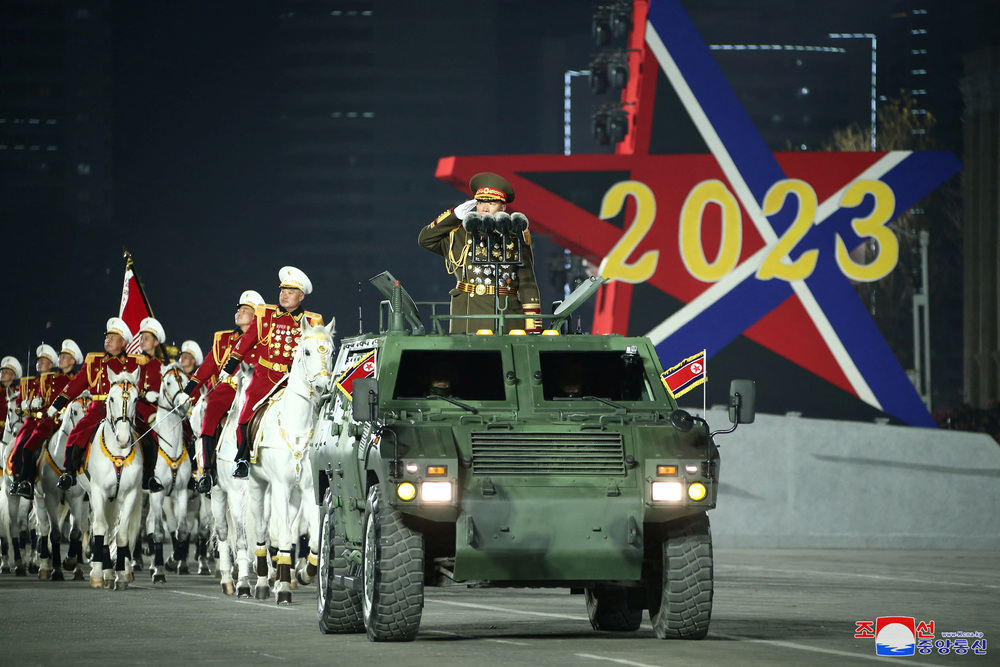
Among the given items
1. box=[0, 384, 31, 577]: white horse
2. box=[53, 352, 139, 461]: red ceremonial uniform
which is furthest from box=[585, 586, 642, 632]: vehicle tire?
box=[0, 384, 31, 577]: white horse

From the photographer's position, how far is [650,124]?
36812mm

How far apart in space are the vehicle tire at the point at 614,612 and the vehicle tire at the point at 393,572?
2.27 m

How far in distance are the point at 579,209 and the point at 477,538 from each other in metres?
23.4

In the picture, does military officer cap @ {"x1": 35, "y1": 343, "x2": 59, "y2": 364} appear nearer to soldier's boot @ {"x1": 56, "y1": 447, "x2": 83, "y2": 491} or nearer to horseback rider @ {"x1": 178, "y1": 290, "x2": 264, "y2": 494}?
soldier's boot @ {"x1": 56, "y1": 447, "x2": 83, "y2": 491}

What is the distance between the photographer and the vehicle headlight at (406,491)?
43.8 ft

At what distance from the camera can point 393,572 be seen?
13445 millimetres

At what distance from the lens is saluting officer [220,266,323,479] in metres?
20.5

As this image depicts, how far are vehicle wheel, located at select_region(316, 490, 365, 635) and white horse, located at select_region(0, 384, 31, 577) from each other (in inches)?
486

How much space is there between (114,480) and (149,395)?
2.09 meters

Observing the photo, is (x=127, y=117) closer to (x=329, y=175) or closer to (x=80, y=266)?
(x=329, y=175)

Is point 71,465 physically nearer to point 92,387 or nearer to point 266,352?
point 92,387

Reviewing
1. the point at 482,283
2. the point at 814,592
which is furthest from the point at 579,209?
the point at 482,283

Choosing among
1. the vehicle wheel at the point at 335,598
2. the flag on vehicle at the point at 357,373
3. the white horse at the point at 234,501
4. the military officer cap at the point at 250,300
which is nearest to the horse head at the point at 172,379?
the military officer cap at the point at 250,300

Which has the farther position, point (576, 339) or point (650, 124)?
point (650, 124)
